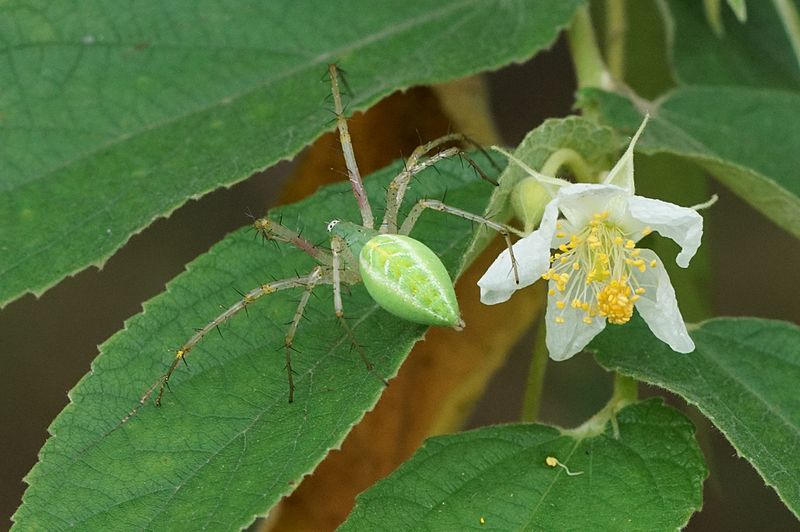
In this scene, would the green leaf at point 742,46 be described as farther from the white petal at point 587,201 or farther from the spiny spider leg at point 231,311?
the spiny spider leg at point 231,311

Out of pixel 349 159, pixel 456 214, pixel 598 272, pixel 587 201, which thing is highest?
pixel 349 159

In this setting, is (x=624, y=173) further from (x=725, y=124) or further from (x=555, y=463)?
(x=725, y=124)

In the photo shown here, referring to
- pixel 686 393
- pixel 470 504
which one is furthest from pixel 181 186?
pixel 686 393

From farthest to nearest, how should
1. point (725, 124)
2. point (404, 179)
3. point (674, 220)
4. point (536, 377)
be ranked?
point (725, 124)
point (536, 377)
point (404, 179)
point (674, 220)

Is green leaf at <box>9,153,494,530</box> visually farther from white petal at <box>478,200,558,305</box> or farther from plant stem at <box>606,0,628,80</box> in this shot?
plant stem at <box>606,0,628,80</box>

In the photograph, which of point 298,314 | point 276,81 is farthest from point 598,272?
point 276,81

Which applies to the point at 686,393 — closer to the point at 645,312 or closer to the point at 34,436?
the point at 645,312

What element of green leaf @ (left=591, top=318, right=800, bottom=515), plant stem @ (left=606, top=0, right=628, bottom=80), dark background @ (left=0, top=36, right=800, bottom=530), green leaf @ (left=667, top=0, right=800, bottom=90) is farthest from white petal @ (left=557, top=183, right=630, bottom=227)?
dark background @ (left=0, top=36, right=800, bottom=530)
